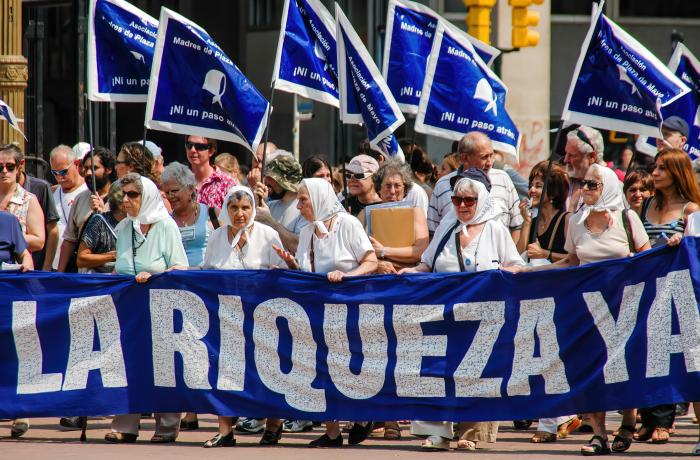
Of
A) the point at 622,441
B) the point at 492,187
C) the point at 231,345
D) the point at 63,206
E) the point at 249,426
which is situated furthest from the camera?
the point at 63,206

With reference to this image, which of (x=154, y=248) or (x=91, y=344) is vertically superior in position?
(x=154, y=248)

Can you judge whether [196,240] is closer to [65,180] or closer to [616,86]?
[65,180]

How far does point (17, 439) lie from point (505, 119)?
4695mm

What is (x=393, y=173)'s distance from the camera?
1073cm

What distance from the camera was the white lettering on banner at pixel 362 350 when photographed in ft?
31.8

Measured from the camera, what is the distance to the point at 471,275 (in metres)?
9.54

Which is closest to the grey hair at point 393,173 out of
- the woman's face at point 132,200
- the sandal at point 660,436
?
the woman's face at point 132,200

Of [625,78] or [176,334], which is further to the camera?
[625,78]

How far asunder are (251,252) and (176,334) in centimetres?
76

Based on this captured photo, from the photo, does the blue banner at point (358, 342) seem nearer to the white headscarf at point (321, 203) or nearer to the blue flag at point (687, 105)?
the white headscarf at point (321, 203)

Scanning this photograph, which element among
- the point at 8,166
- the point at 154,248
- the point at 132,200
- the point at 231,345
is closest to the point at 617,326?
the point at 231,345

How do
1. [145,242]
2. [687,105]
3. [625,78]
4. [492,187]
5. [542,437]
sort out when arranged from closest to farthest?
[542,437] → [145,242] → [625,78] → [492,187] → [687,105]

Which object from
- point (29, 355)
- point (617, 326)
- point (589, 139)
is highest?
point (589, 139)

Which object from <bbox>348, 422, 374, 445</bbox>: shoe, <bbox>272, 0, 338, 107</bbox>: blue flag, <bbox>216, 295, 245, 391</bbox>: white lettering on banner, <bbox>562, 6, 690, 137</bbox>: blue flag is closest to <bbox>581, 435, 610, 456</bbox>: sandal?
<bbox>348, 422, 374, 445</bbox>: shoe
